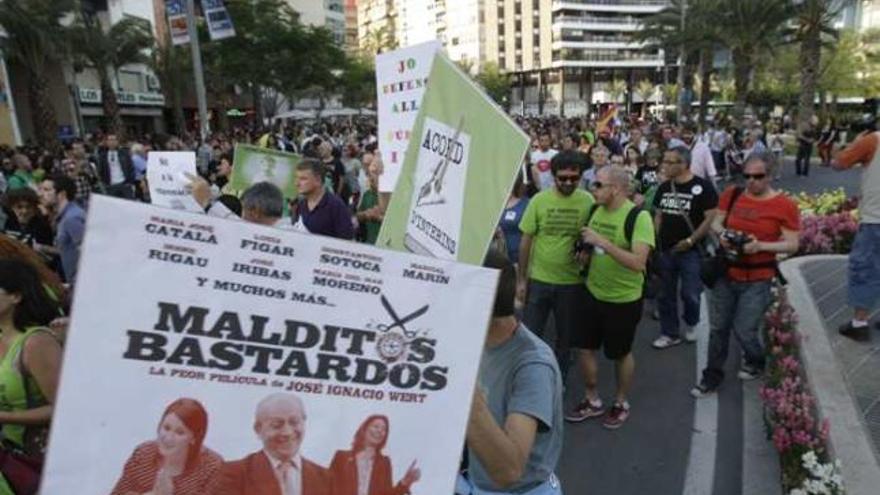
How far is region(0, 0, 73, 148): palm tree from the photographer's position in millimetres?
21453

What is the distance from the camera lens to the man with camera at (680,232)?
5676 millimetres

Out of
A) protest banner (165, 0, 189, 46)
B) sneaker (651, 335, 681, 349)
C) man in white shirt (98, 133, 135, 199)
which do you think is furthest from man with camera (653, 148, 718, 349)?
protest banner (165, 0, 189, 46)

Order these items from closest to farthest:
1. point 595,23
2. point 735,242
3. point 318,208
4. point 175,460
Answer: point 175,460
point 735,242
point 318,208
point 595,23

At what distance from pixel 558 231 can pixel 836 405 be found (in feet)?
6.64

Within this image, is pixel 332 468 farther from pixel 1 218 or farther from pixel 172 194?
pixel 1 218

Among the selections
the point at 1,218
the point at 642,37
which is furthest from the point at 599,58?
the point at 1,218

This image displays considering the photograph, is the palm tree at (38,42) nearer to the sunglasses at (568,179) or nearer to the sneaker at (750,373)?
the sunglasses at (568,179)

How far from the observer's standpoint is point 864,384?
446 cm

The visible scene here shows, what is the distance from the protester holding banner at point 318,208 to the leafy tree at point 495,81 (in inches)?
3648

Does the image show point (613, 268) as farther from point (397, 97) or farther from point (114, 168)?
point (114, 168)

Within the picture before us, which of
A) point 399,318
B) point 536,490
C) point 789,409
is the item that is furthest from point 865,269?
point 399,318

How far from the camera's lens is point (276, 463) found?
1389mm

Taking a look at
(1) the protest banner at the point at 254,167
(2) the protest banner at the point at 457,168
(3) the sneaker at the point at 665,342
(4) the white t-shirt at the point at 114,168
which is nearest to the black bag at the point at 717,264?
(3) the sneaker at the point at 665,342

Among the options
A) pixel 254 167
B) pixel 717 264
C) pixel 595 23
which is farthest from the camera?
pixel 595 23
